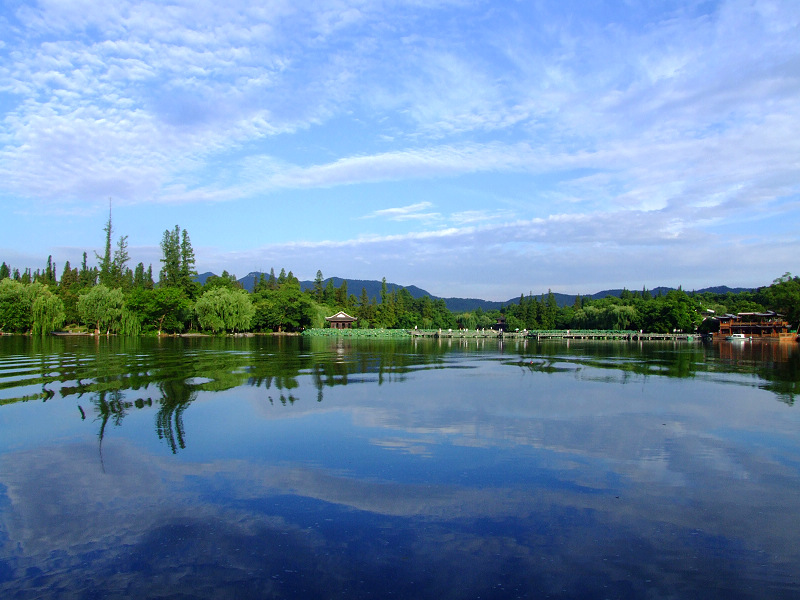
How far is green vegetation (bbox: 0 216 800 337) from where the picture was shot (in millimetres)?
57625

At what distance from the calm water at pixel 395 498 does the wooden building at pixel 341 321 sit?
236 feet

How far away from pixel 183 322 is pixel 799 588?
6785 cm

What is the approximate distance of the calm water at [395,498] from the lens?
4758 millimetres

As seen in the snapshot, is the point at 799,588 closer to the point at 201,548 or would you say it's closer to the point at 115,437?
the point at 201,548

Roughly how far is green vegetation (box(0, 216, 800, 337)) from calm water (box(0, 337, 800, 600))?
50616 millimetres

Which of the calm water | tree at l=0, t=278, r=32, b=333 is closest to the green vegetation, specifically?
tree at l=0, t=278, r=32, b=333

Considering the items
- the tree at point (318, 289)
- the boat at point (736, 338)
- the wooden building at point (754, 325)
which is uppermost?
the tree at point (318, 289)

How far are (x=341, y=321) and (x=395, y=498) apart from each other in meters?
80.6

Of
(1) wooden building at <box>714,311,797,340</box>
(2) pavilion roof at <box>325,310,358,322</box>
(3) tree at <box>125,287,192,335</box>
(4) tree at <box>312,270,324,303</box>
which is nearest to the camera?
(3) tree at <box>125,287,192,335</box>

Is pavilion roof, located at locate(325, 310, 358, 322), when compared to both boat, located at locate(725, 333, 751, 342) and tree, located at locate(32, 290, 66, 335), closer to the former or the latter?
tree, located at locate(32, 290, 66, 335)

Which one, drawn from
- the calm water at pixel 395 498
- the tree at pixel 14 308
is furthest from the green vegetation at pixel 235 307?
the calm water at pixel 395 498

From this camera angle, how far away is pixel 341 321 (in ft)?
285

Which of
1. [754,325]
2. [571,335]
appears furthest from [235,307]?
[754,325]

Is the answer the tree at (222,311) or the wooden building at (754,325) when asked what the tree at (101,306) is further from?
the wooden building at (754,325)
